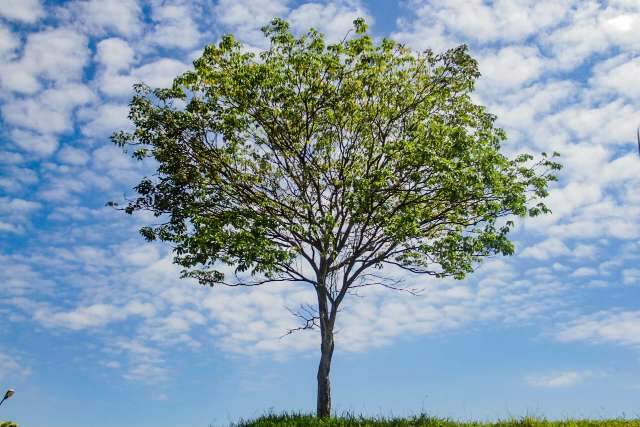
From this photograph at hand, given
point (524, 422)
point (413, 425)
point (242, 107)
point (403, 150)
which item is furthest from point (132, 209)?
point (524, 422)

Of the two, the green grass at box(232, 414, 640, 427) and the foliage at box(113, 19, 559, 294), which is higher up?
the foliage at box(113, 19, 559, 294)

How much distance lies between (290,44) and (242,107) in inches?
114

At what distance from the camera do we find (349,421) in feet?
64.5

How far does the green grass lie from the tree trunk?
0.54 meters

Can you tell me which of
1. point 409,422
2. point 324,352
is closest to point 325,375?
point 324,352

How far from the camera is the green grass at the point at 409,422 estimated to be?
17.8 metres

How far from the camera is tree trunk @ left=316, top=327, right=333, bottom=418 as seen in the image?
845 inches

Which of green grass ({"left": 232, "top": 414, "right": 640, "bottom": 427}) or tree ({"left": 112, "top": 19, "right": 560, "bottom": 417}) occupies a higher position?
tree ({"left": 112, "top": 19, "right": 560, "bottom": 417})

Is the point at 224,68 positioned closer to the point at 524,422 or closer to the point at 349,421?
the point at 349,421

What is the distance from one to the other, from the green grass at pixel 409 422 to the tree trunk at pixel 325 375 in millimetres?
539

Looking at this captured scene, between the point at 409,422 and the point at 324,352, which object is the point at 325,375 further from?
the point at 409,422

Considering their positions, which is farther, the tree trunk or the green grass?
the tree trunk

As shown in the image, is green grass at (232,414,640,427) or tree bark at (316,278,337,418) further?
tree bark at (316,278,337,418)

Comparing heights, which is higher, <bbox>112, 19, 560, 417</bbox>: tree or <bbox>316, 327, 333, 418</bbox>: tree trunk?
<bbox>112, 19, 560, 417</bbox>: tree
